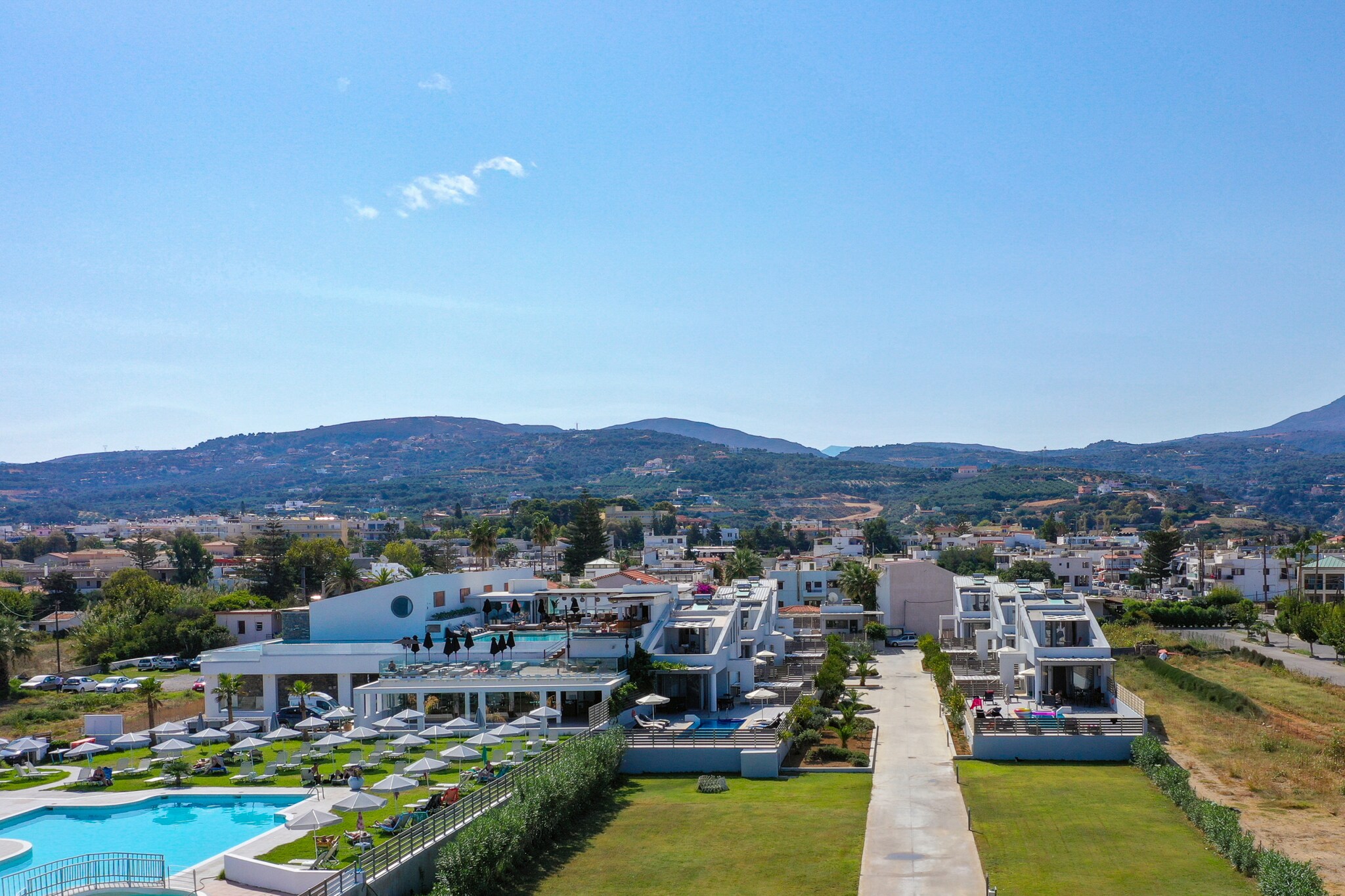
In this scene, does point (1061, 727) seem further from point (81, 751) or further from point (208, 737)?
point (81, 751)

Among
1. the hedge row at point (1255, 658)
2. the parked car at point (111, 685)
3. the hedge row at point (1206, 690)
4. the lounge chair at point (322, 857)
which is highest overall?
the lounge chair at point (322, 857)

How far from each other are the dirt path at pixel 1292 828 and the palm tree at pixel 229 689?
29742 millimetres

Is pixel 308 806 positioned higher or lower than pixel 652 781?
higher

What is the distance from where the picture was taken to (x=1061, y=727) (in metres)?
34.6

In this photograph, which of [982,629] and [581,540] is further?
[581,540]

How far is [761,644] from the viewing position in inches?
2088

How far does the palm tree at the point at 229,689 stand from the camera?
38.2 metres

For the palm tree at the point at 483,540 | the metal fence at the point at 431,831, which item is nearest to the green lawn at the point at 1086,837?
the metal fence at the point at 431,831

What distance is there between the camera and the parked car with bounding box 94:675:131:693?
52.3 meters

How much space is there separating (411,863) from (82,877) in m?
5.77

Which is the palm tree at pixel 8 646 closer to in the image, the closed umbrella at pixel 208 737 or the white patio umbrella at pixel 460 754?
the closed umbrella at pixel 208 737

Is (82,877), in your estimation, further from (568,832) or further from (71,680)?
(71,680)

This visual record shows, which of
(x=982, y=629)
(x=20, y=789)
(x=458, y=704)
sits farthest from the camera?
(x=982, y=629)

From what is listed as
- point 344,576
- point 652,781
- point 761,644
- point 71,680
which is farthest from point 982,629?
point 71,680
